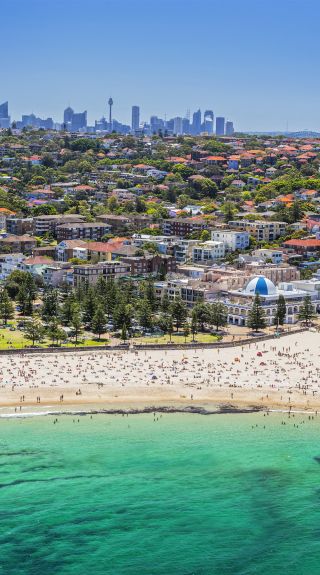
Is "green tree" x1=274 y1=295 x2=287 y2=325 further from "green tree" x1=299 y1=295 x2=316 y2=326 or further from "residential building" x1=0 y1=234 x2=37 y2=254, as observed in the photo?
"residential building" x1=0 y1=234 x2=37 y2=254

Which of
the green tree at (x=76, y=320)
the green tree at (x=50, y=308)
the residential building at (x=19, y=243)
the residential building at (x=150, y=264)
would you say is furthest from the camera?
the residential building at (x=19, y=243)

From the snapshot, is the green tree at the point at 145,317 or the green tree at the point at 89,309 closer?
the green tree at the point at 145,317

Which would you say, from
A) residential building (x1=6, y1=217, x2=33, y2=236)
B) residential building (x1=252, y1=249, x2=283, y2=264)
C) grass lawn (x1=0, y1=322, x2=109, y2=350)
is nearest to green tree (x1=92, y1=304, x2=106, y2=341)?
grass lawn (x1=0, y1=322, x2=109, y2=350)

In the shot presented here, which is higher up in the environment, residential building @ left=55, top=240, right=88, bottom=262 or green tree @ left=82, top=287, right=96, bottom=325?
residential building @ left=55, top=240, right=88, bottom=262

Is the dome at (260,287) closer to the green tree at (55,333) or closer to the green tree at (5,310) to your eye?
the green tree at (55,333)

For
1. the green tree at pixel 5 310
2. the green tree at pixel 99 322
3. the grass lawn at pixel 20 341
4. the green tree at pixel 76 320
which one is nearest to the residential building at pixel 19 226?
the green tree at pixel 5 310

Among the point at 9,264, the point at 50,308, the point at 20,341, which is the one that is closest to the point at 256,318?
the point at 50,308
